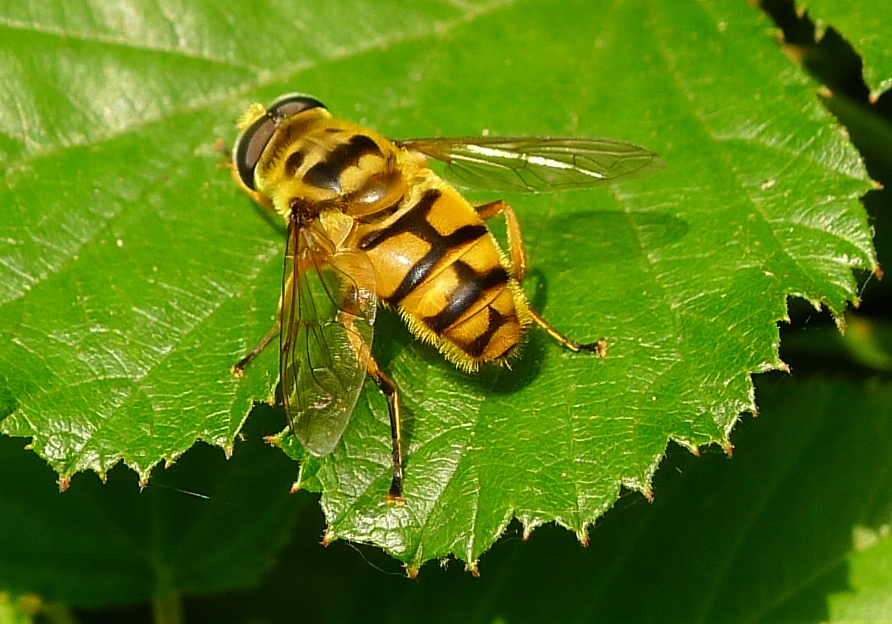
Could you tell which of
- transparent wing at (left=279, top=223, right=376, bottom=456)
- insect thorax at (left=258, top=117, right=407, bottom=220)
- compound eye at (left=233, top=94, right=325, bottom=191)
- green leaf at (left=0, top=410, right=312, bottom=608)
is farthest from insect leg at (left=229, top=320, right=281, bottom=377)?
green leaf at (left=0, top=410, right=312, bottom=608)

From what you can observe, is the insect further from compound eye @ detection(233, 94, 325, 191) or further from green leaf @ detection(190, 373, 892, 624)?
green leaf @ detection(190, 373, 892, 624)

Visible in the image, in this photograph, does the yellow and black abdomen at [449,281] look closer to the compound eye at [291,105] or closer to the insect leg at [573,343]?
the insect leg at [573,343]

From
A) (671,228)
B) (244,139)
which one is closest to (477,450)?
(671,228)

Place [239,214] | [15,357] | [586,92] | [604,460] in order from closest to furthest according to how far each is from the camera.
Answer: [604,460]
[15,357]
[239,214]
[586,92]

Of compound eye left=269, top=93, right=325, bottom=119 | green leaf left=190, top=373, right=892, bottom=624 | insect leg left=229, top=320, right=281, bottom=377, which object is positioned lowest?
green leaf left=190, top=373, right=892, bottom=624

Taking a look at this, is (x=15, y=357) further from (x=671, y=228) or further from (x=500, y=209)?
(x=671, y=228)

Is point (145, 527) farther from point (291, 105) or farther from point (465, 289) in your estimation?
point (465, 289)

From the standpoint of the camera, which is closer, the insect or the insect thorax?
the insect
